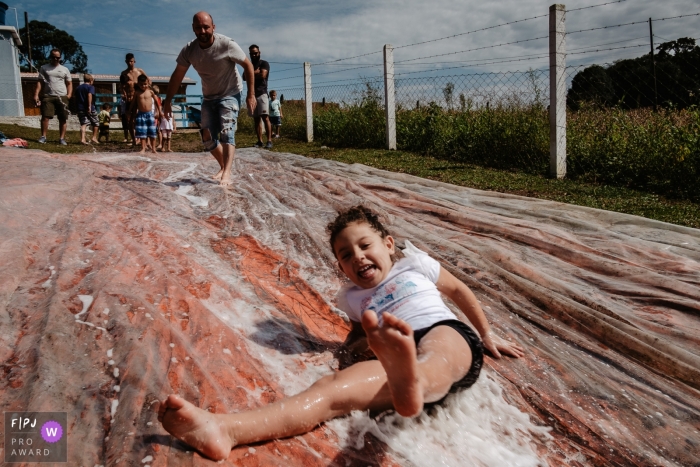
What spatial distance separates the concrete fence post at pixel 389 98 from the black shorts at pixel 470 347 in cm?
781

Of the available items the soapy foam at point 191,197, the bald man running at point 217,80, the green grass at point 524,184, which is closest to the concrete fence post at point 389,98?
the green grass at point 524,184

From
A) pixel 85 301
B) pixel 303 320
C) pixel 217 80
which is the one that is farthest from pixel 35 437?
pixel 217 80

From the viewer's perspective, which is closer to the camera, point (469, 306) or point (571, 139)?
point (469, 306)

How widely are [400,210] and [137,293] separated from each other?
2.57 metres

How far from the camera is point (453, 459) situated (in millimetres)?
1852

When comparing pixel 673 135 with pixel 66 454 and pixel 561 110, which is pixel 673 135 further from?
pixel 66 454

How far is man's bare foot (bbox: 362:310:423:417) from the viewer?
1.67 m

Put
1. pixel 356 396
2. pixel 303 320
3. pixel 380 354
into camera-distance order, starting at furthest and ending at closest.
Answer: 1. pixel 303 320
2. pixel 356 396
3. pixel 380 354

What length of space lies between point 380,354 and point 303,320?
1.07 metres

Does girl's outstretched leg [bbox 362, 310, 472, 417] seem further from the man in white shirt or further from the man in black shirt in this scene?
the man in white shirt

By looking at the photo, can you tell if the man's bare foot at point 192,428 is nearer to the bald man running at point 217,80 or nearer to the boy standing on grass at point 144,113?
the bald man running at point 217,80

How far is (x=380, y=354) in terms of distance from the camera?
1.73 meters

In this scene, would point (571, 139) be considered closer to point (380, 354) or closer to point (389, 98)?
point (389, 98)

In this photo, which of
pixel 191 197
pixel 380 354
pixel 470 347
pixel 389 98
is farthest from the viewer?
pixel 389 98
